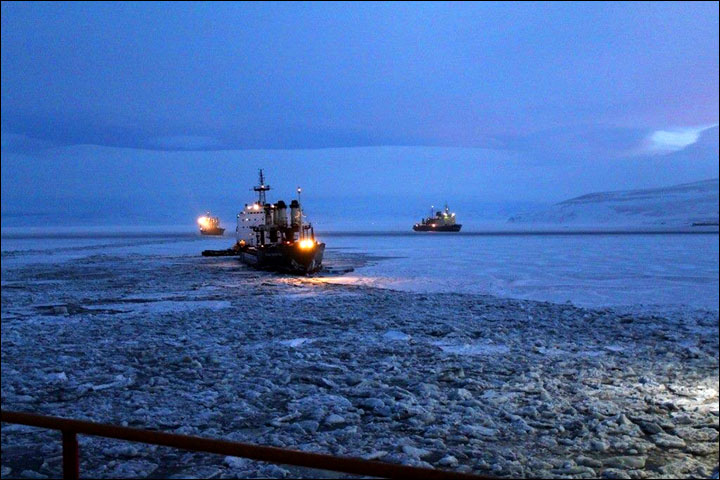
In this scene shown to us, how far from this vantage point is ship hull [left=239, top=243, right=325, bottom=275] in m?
29.4

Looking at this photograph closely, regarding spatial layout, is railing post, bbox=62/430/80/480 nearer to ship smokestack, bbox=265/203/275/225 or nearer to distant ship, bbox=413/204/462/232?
ship smokestack, bbox=265/203/275/225

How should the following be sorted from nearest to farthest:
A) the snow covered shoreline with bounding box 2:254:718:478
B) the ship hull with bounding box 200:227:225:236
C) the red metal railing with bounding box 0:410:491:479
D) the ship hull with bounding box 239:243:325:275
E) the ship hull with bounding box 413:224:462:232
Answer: the red metal railing with bounding box 0:410:491:479 < the snow covered shoreline with bounding box 2:254:718:478 < the ship hull with bounding box 239:243:325:275 < the ship hull with bounding box 200:227:225:236 < the ship hull with bounding box 413:224:462:232

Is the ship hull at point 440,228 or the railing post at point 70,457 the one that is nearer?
the railing post at point 70,457

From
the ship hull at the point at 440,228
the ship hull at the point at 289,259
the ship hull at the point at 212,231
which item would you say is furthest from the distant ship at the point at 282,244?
the ship hull at the point at 440,228

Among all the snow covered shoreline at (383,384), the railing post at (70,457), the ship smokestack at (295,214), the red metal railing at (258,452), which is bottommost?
the snow covered shoreline at (383,384)

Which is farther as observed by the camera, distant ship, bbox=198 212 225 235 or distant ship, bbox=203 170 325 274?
distant ship, bbox=198 212 225 235

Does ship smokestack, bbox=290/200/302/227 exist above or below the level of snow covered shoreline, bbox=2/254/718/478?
above

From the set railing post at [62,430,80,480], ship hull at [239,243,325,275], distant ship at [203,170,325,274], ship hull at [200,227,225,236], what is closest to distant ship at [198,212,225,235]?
ship hull at [200,227,225,236]

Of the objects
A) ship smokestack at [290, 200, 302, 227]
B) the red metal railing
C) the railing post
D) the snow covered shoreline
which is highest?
ship smokestack at [290, 200, 302, 227]

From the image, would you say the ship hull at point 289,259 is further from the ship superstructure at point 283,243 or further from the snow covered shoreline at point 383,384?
the snow covered shoreline at point 383,384

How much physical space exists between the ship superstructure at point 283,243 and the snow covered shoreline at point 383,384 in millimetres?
13323

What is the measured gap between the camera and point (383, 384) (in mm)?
8398

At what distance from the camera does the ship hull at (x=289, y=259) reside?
96.4 feet

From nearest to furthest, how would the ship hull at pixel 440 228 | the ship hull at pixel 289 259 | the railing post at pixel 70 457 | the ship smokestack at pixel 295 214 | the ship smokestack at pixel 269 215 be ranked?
1. the railing post at pixel 70 457
2. the ship hull at pixel 289 259
3. the ship smokestack at pixel 295 214
4. the ship smokestack at pixel 269 215
5. the ship hull at pixel 440 228
